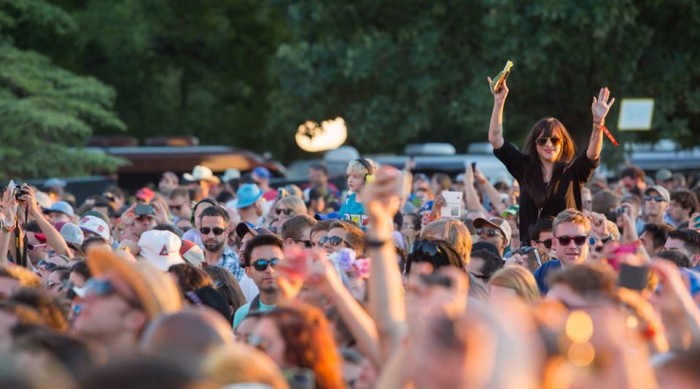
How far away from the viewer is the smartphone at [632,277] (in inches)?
247

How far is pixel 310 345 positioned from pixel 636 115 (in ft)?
46.5

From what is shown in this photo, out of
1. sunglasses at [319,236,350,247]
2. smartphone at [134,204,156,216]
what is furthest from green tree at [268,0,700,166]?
sunglasses at [319,236,350,247]

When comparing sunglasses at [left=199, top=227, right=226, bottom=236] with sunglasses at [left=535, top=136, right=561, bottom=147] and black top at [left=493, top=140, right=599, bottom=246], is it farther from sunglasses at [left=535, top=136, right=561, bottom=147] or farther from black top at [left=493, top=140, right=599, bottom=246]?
sunglasses at [left=535, top=136, right=561, bottom=147]

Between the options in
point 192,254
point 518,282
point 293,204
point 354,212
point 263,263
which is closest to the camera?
point 518,282

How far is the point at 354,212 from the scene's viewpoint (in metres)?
11.2

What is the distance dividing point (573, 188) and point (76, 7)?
2246cm

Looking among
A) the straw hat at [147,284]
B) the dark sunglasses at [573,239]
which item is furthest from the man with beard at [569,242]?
the straw hat at [147,284]

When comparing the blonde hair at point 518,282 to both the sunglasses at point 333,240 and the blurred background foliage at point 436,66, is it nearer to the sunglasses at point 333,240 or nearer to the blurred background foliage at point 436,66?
the sunglasses at point 333,240

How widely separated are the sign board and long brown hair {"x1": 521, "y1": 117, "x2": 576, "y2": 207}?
8.64 metres

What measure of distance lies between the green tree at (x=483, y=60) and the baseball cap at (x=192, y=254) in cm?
1276

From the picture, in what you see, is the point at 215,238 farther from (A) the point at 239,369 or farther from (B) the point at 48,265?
(A) the point at 239,369

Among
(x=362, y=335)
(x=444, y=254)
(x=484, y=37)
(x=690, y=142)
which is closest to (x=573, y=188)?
(x=444, y=254)

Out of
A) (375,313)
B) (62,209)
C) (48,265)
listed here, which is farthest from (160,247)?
(62,209)

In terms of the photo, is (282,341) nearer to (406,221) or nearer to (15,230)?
(15,230)
